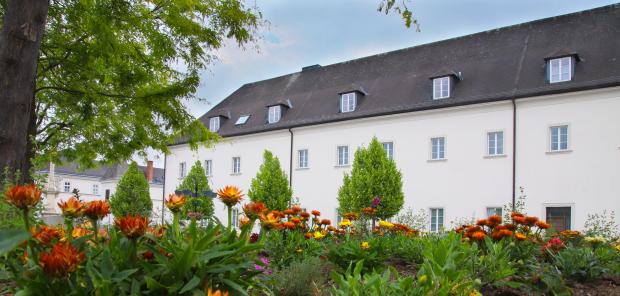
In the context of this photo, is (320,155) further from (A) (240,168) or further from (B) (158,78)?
(B) (158,78)

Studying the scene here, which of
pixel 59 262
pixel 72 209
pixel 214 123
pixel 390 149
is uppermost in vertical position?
pixel 214 123

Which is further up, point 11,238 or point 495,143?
point 495,143

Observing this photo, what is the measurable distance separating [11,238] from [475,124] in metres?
21.9

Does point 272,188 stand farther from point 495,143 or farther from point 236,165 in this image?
point 495,143

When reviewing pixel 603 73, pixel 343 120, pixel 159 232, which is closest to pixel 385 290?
pixel 159 232

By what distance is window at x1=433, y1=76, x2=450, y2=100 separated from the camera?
76.6 feet

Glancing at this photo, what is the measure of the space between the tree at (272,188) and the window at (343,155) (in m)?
3.03

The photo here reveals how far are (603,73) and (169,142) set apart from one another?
15436 millimetres

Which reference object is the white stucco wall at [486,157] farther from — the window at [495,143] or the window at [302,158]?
the window at [302,158]

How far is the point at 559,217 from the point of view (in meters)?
20.0

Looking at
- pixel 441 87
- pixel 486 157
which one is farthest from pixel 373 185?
pixel 441 87

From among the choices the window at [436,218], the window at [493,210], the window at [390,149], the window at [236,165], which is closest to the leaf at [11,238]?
the window at [493,210]

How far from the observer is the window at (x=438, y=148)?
23.0 meters

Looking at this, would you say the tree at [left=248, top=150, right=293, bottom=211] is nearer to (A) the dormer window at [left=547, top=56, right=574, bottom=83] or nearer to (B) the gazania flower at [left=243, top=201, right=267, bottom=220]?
(A) the dormer window at [left=547, top=56, right=574, bottom=83]
